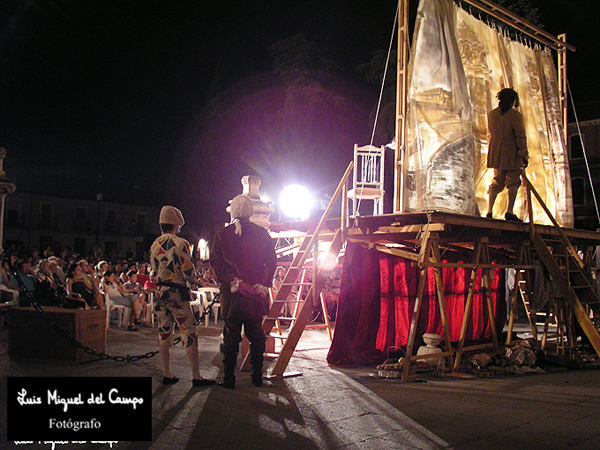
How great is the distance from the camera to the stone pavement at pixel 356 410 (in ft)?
12.2

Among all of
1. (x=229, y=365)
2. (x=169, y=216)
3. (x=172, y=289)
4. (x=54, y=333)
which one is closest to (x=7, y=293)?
(x=54, y=333)

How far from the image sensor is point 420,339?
8.62 m

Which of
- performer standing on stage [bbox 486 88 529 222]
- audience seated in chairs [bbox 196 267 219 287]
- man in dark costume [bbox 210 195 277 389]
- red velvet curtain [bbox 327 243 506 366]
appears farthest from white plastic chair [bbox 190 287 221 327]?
performer standing on stage [bbox 486 88 529 222]

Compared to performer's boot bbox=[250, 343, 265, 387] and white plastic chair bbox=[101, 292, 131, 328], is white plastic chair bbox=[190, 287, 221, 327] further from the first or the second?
performer's boot bbox=[250, 343, 265, 387]

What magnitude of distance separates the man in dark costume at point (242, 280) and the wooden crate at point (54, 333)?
2372 mm

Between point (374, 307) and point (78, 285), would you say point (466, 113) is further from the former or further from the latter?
point (78, 285)

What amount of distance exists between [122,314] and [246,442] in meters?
9.12

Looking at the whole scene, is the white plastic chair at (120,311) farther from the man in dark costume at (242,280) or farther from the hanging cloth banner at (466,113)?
the hanging cloth banner at (466,113)

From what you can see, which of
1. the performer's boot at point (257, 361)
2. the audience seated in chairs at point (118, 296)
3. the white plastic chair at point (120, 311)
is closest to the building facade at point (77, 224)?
the white plastic chair at point (120, 311)

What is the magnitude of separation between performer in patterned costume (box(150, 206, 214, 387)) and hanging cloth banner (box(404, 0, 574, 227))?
3.40 meters

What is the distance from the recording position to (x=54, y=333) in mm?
6719

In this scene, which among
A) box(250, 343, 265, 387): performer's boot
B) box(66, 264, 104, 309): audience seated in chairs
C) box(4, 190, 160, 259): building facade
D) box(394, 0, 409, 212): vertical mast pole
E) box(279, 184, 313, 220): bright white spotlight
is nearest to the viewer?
box(250, 343, 265, 387): performer's boot

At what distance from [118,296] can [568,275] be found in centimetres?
920

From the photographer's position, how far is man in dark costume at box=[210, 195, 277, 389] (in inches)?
211
